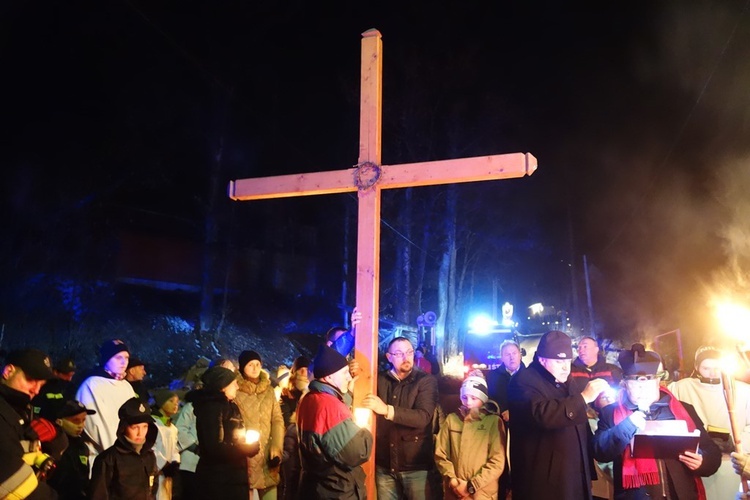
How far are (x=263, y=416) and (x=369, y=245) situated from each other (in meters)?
2.47

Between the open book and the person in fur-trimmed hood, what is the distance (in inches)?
155

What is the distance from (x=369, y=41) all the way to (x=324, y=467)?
14.9 ft

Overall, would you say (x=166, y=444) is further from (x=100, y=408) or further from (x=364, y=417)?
(x=364, y=417)

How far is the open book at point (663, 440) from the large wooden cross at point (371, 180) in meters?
2.40

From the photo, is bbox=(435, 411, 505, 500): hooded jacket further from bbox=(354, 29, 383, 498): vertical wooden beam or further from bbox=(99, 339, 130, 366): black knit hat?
bbox=(99, 339, 130, 366): black knit hat

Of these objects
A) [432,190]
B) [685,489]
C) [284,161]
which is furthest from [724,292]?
[284,161]

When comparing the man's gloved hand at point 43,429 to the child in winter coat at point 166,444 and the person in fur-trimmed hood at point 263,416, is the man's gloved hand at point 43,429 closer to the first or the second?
the child in winter coat at point 166,444

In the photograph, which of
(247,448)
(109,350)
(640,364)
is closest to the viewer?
(640,364)

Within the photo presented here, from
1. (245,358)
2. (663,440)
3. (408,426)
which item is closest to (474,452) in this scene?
(408,426)

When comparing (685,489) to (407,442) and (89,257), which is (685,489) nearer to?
(407,442)

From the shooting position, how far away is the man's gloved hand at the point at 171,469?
5.88 metres

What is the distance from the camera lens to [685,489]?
14.9 ft

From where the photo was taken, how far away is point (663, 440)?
421cm

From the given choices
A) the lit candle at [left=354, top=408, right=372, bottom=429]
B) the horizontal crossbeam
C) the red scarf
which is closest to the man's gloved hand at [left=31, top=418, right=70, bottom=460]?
the lit candle at [left=354, top=408, right=372, bottom=429]
